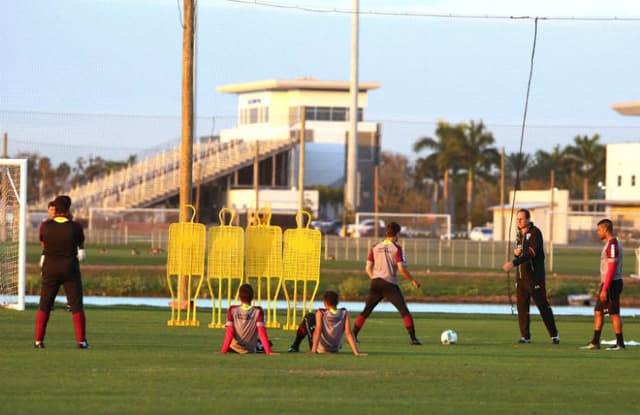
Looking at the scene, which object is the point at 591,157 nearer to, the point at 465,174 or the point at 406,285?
the point at 465,174

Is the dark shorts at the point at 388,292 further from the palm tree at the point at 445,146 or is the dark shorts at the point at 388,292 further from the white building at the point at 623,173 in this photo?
the palm tree at the point at 445,146

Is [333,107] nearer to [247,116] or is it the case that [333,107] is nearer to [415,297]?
[247,116]

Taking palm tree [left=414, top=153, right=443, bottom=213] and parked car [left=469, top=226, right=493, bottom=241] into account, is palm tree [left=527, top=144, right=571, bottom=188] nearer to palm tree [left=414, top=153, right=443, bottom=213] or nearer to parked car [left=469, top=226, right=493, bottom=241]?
palm tree [left=414, top=153, right=443, bottom=213]

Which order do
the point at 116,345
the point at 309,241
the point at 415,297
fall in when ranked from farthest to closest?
1. the point at 415,297
2. the point at 309,241
3. the point at 116,345

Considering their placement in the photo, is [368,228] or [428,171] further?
[428,171]

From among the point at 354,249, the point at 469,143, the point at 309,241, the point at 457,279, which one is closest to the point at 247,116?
the point at 469,143

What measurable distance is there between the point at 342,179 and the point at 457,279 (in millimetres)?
64054

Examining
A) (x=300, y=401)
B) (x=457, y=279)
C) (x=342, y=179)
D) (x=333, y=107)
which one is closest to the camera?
(x=300, y=401)

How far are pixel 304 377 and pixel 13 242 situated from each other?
1772 centimetres

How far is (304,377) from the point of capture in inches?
621

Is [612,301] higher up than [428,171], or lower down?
lower down

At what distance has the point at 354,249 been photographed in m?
75.2

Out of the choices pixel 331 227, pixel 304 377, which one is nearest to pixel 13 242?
pixel 304 377

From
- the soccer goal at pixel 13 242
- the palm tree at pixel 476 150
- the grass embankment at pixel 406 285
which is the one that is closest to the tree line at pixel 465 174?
the palm tree at pixel 476 150
